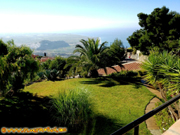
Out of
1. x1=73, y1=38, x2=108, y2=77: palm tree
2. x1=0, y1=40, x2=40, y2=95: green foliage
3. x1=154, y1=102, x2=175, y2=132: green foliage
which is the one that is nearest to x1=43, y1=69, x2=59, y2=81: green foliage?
x1=73, y1=38, x2=108, y2=77: palm tree

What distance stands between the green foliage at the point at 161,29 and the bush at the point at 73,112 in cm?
1731

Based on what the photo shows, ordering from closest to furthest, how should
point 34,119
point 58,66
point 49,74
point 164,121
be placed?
point 164,121, point 34,119, point 49,74, point 58,66

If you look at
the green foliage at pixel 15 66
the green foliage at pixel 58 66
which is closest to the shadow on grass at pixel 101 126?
the green foliage at pixel 15 66

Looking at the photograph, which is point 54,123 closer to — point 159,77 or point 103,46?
point 159,77

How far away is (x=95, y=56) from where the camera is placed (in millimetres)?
11719

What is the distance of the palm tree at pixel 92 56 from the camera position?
40.3 feet

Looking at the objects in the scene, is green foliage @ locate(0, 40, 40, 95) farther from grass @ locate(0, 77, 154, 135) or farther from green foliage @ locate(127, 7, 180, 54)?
green foliage @ locate(127, 7, 180, 54)

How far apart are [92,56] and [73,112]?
7.64 meters

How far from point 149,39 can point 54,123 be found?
19896 mm

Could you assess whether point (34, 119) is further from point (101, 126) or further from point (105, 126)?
point (105, 126)

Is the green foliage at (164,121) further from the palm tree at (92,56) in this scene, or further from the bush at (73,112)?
the palm tree at (92,56)

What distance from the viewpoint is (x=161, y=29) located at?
20.7 metres

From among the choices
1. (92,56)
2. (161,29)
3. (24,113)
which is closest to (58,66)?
(92,56)

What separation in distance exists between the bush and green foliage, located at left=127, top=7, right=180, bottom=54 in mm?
17314
